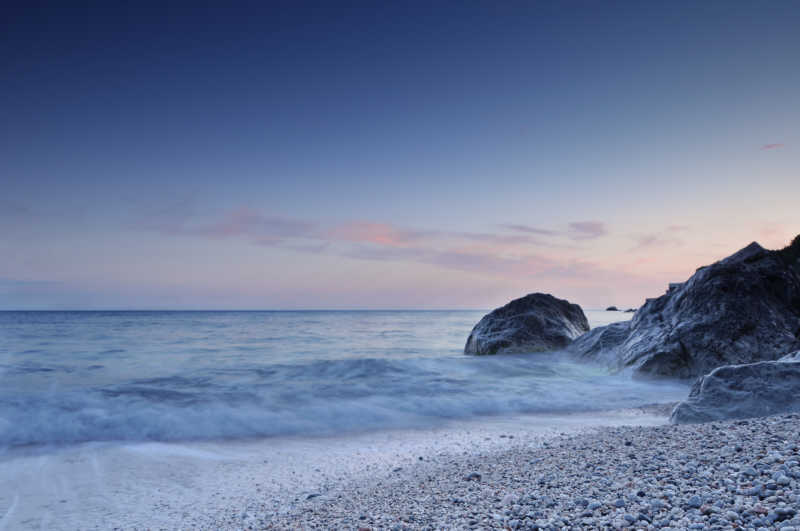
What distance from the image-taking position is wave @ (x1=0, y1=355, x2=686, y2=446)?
6734 mm

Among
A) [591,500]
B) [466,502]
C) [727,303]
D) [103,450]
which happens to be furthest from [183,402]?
[727,303]

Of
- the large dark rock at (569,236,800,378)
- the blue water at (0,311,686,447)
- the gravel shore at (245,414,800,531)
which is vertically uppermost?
the large dark rock at (569,236,800,378)

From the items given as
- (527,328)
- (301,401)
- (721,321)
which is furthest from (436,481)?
(527,328)

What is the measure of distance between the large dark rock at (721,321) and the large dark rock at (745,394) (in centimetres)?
339

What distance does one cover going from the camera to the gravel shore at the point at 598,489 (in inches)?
92.6

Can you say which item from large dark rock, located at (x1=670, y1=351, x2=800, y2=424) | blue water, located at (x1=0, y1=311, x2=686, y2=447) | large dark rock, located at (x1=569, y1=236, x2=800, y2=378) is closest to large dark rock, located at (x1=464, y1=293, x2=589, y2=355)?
blue water, located at (x1=0, y1=311, x2=686, y2=447)

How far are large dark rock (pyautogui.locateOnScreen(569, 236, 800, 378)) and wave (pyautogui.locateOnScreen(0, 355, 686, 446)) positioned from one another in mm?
664

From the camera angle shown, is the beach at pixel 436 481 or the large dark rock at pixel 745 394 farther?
the large dark rock at pixel 745 394

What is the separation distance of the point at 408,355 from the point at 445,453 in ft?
35.0

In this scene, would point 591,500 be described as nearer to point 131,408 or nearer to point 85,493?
point 85,493

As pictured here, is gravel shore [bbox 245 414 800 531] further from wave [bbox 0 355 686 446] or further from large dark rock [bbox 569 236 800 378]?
large dark rock [bbox 569 236 800 378]

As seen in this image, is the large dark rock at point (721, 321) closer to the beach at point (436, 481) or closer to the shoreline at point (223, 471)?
the shoreline at point (223, 471)

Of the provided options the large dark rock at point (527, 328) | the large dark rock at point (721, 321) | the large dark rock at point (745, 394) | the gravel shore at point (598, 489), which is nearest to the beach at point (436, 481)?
the gravel shore at point (598, 489)

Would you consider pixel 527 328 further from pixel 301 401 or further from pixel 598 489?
pixel 598 489
